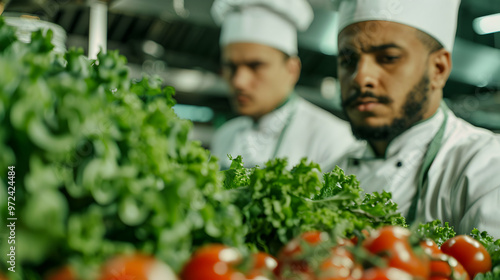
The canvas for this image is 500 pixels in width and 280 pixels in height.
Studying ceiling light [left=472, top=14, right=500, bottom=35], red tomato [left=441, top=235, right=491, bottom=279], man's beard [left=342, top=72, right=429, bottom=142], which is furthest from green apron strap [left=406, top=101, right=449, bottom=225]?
ceiling light [left=472, top=14, right=500, bottom=35]

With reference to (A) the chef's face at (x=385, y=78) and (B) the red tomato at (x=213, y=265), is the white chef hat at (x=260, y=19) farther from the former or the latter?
(B) the red tomato at (x=213, y=265)

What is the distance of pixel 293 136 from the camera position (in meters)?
2.81

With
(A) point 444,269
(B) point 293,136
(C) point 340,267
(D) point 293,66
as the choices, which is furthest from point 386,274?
(D) point 293,66

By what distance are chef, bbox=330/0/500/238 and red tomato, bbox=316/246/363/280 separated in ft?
3.63

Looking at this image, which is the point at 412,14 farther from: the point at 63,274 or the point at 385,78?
the point at 63,274

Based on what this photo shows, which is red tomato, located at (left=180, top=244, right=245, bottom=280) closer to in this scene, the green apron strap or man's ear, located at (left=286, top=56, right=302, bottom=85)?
the green apron strap

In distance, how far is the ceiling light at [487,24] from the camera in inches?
142

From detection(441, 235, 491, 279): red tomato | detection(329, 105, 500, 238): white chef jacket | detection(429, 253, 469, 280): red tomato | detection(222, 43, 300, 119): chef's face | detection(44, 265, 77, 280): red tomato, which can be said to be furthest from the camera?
detection(222, 43, 300, 119): chef's face

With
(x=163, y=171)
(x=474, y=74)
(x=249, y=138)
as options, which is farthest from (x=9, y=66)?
(x=474, y=74)

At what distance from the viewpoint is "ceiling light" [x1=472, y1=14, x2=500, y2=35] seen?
3613mm

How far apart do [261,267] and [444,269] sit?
289 millimetres

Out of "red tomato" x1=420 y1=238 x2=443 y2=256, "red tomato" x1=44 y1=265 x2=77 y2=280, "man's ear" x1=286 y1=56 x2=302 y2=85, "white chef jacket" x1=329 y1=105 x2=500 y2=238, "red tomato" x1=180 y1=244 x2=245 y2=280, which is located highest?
"man's ear" x1=286 y1=56 x2=302 y2=85

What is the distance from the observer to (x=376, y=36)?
178 cm

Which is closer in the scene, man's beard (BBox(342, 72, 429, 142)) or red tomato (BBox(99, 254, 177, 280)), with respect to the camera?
red tomato (BBox(99, 254, 177, 280))
